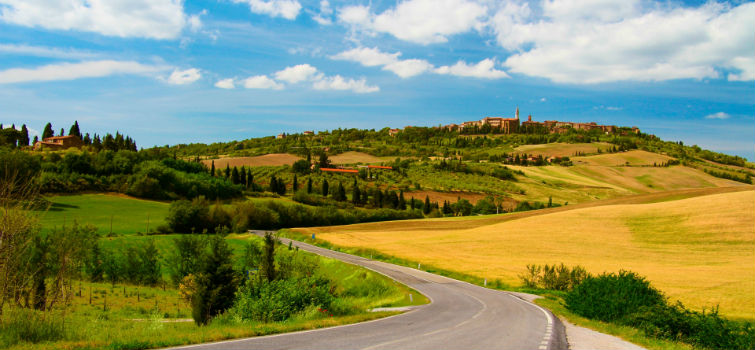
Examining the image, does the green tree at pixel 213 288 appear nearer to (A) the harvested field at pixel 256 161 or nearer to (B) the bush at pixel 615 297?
(B) the bush at pixel 615 297

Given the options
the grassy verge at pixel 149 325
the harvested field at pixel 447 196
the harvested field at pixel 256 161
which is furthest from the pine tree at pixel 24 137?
the grassy verge at pixel 149 325

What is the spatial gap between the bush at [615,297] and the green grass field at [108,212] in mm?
85039

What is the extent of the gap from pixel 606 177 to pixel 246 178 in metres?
125

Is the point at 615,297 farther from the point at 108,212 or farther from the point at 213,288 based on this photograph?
the point at 108,212

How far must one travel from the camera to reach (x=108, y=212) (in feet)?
322

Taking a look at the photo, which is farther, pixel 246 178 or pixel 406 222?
pixel 246 178

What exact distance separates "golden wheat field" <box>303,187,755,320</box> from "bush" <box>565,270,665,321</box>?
12136 millimetres

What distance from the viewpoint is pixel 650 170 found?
16700 centimetres

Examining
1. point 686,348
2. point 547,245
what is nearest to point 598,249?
point 547,245

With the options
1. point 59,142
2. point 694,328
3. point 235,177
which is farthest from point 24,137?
point 694,328

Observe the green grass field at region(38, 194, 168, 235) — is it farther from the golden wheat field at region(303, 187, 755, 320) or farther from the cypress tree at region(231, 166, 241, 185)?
the golden wheat field at region(303, 187, 755, 320)

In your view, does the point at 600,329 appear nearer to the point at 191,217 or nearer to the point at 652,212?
the point at 652,212

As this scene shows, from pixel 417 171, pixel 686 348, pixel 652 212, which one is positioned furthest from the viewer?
pixel 417 171

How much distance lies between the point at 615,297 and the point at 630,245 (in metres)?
42.3
